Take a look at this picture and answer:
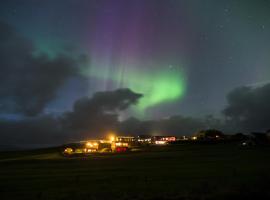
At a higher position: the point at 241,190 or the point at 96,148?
the point at 96,148

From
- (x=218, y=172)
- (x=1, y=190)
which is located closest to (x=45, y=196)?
(x=1, y=190)

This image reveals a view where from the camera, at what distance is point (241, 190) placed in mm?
21641

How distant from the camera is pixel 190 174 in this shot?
3138 cm

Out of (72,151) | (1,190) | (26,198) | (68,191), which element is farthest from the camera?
(72,151)

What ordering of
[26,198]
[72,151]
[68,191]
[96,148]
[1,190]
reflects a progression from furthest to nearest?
[96,148]
[72,151]
[1,190]
[68,191]
[26,198]

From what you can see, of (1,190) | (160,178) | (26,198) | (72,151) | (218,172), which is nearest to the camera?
(26,198)

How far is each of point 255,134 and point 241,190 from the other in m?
76.6

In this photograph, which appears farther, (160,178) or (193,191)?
(160,178)

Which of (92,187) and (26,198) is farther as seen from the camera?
Result: (92,187)

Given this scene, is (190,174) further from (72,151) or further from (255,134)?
(255,134)

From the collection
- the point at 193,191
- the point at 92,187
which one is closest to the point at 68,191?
the point at 92,187

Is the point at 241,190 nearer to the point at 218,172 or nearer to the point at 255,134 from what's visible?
the point at 218,172

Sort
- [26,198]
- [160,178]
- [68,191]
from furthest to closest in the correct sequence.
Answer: [160,178] < [68,191] < [26,198]

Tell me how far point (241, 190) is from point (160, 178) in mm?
9200
